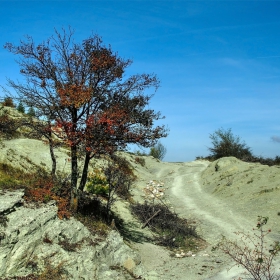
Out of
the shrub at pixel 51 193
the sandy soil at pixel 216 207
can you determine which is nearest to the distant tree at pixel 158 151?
the sandy soil at pixel 216 207

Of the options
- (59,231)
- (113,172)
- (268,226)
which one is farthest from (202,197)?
(59,231)

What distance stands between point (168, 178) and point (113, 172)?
2080cm

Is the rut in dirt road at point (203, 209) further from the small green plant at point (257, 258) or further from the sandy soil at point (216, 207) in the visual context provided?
the small green plant at point (257, 258)

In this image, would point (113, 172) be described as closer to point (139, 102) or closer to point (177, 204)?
point (139, 102)

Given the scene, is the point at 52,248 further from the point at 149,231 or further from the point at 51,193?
the point at 149,231

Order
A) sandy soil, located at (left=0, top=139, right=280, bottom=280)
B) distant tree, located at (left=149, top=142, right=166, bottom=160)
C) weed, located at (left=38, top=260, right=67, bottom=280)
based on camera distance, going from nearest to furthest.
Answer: weed, located at (left=38, top=260, right=67, bottom=280), sandy soil, located at (left=0, top=139, right=280, bottom=280), distant tree, located at (left=149, top=142, right=166, bottom=160)

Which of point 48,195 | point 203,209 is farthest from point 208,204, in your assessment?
point 48,195

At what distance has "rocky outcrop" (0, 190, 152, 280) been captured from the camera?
9.79 metres

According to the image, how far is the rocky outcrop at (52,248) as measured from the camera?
9789 millimetres

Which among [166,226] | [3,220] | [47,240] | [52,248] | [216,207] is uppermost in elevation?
[3,220]

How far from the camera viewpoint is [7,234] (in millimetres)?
10062

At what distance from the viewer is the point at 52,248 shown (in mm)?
10469

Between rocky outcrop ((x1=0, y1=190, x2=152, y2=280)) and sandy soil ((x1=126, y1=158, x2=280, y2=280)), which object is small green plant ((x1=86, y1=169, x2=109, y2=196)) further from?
rocky outcrop ((x1=0, y1=190, x2=152, y2=280))

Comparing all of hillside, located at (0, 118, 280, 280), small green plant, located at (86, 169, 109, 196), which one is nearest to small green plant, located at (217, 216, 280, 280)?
hillside, located at (0, 118, 280, 280)
